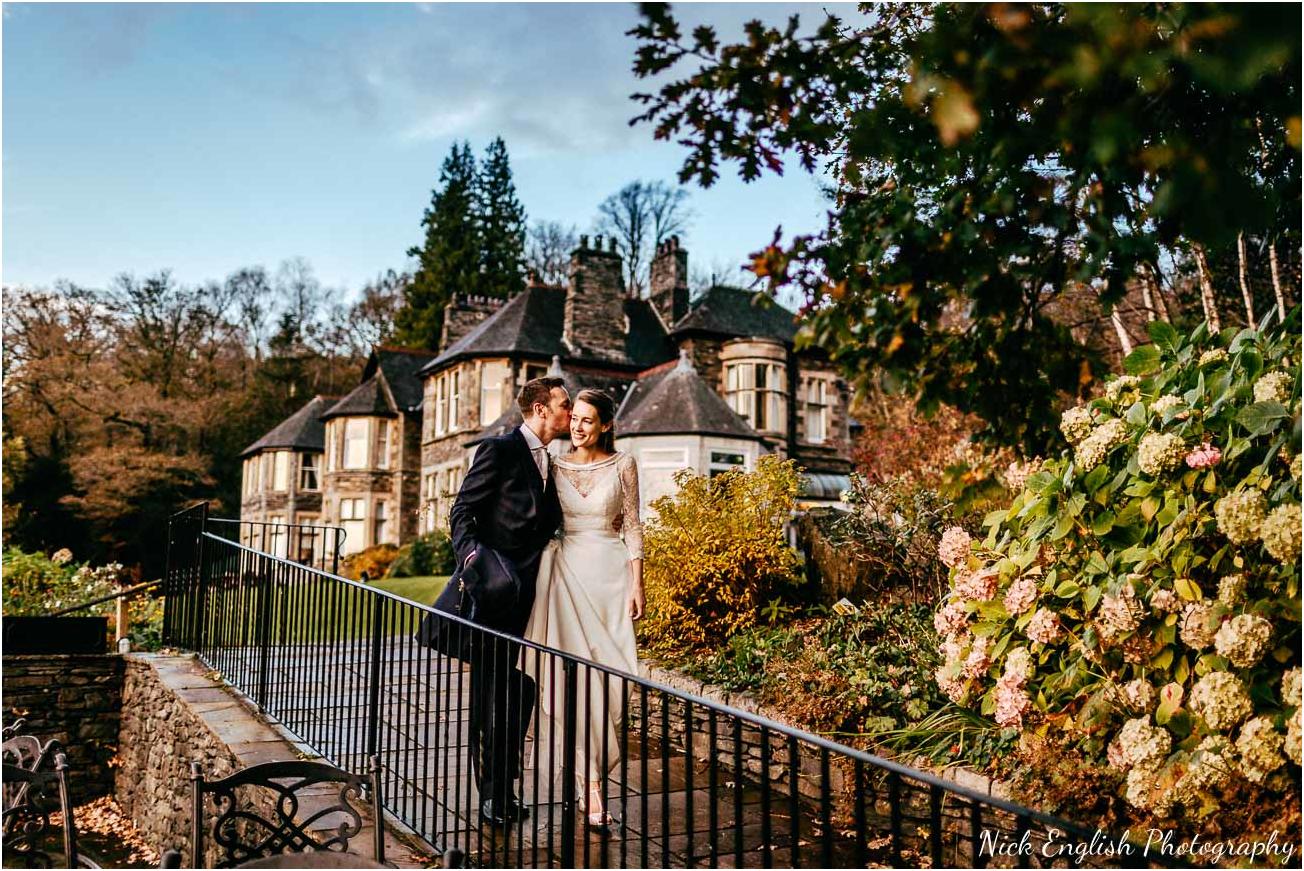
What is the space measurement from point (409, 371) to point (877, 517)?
28.1 m

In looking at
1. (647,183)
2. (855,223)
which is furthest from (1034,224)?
(647,183)

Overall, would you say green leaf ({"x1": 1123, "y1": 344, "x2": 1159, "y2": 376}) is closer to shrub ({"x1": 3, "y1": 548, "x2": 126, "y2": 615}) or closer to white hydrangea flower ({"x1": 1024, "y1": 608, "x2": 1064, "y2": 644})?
white hydrangea flower ({"x1": 1024, "y1": 608, "x2": 1064, "y2": 644})

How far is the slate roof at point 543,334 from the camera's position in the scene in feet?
88.2

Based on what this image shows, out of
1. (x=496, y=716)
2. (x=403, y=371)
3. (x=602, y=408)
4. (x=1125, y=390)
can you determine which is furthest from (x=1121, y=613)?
(x=403, y=371)

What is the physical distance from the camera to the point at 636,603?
4.76 m

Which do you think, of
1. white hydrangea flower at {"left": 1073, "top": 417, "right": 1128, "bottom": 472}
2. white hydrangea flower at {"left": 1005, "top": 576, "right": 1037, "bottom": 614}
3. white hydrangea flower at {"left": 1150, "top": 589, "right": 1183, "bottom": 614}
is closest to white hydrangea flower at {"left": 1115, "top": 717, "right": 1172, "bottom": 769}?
white hydrangea flower at {"left": 1150, "top": 589, "right": 1183, "bottom": 614}

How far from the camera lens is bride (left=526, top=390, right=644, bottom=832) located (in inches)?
189

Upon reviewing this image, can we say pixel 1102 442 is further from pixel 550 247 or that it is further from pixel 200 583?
pixel 550 247

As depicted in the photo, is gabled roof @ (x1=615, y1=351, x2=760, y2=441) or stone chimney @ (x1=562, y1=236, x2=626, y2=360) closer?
gabled roof @ (x1=615, y1=351, x2=760, y2=441)

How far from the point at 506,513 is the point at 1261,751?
3.21 meters

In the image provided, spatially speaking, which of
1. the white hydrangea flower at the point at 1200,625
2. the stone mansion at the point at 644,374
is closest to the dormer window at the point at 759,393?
the stone mansion at the point at 644,374

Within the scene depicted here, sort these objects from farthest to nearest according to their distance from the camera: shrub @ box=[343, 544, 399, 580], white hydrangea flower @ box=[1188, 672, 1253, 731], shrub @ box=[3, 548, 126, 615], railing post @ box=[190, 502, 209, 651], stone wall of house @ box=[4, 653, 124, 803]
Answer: shrub @ box=[343, 544, 399, 580], shrub @ box=[3, 548, 126, 615], stone wall of house @ box=[4, 653, 124, 803], railing post @ box=[190, 502, 209, 651], white hydrangea flower @ box=[1188, 672, 1253, 731]

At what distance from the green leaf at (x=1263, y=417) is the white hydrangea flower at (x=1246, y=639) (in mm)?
703

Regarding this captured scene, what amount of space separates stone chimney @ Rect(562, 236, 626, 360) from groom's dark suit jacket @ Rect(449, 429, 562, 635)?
22324 millimetres
